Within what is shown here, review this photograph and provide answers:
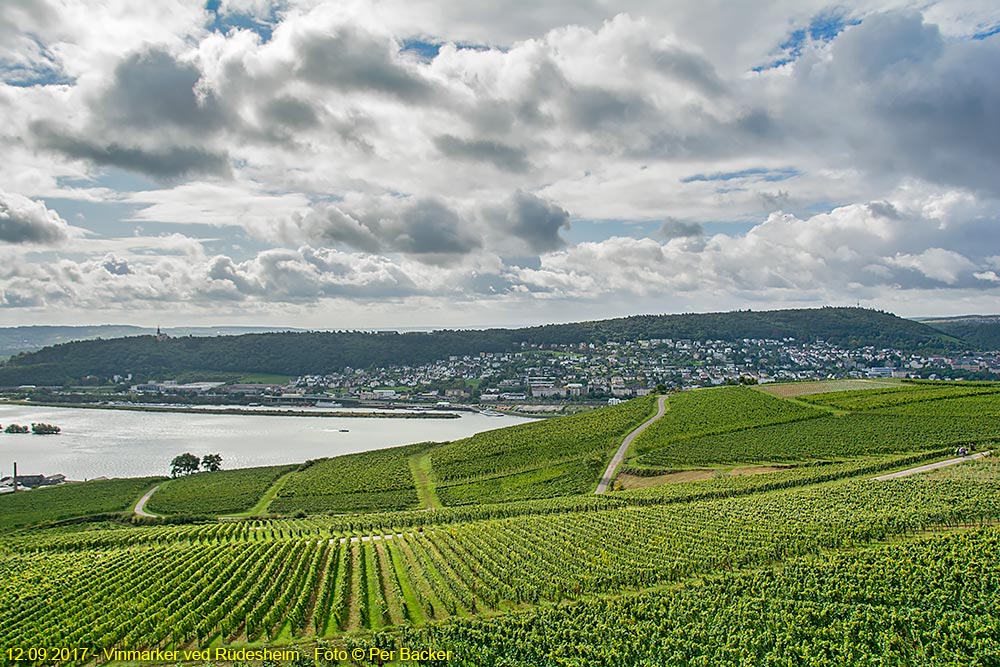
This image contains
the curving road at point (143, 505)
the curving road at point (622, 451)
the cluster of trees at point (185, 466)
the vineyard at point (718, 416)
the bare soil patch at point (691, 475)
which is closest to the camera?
the bare soil patch at point (691, 475)

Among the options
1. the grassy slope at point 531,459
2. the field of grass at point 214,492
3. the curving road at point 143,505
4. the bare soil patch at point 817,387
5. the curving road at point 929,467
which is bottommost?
the curving road at point 143,505

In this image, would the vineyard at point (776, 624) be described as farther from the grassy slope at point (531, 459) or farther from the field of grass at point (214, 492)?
the field of grass at point (214, 492)

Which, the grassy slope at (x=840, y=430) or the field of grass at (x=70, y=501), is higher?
the grassy slope at (x=840, y=430)

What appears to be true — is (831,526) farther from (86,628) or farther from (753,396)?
(753,396)

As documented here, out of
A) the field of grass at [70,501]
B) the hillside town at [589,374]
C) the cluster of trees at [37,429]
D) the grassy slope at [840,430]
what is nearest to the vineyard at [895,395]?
the grassy slope at [840,430]

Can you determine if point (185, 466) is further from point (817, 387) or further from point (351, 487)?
point (817, 387)

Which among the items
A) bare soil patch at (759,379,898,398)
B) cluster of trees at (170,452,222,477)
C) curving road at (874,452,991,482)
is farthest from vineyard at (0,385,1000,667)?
bare soil patch at (759,379,898,398)

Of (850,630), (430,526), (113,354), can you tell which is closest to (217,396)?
(113,354)
